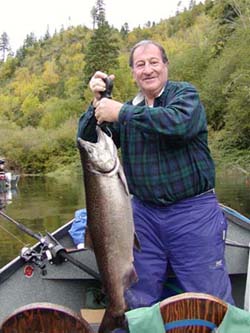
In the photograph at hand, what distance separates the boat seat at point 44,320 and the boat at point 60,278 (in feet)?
5.02

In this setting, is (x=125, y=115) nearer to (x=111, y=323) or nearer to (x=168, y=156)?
(x=168, y=156)

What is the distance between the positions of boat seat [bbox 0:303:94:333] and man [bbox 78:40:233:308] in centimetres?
72

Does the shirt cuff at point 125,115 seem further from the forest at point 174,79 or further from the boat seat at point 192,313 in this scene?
the forest at point 174,79

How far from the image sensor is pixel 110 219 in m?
3.21

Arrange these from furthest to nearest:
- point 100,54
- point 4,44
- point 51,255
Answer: point 4,44
point 100,54
point 51,255

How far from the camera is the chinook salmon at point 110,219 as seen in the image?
311 centimetres

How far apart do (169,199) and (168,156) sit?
0.84 ft

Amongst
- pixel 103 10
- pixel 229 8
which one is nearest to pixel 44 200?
pixel 229 8

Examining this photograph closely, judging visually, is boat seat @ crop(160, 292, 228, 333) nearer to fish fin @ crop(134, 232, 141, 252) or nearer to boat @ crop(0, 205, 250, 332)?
fish fin @ crop(134, 232, 141, 252)

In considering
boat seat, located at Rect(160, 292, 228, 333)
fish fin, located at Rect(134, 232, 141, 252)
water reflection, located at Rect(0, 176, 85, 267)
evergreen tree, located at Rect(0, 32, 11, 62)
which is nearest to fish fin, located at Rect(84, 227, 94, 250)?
fish fin, located at Rect(134, 232, 141, 252)

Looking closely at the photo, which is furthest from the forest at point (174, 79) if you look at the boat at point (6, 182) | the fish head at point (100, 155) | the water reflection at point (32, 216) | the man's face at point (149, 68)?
the boat at point (6, 182)

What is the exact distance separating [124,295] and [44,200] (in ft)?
74.2

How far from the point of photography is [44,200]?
25.7 meters

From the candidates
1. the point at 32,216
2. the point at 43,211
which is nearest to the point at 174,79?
the point at 43,211
